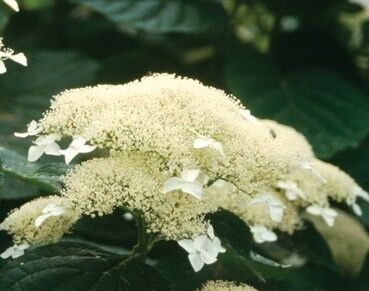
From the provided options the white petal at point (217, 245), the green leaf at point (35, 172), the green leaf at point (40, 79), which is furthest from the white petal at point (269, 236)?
the green leaf at point (40, 79)

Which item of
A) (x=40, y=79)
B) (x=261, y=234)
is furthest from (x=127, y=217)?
(x=40, y=79)

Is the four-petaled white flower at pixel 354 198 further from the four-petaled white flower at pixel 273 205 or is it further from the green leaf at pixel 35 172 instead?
the green leaf at pixel 35 172

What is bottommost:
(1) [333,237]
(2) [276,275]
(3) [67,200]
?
(1) [333,237]

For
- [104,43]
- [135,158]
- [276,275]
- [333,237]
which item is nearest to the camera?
[135,158]

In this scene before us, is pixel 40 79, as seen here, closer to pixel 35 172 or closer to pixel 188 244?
pixel 35 172

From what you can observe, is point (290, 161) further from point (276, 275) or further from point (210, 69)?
point (210, 69)

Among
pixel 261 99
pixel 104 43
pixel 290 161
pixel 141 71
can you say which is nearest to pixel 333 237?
pixel 261 99

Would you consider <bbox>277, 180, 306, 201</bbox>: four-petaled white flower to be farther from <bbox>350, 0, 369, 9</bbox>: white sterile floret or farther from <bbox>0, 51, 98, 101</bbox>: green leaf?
<bbox>350, 0, 369, 9</bbox>: white sterile floret
